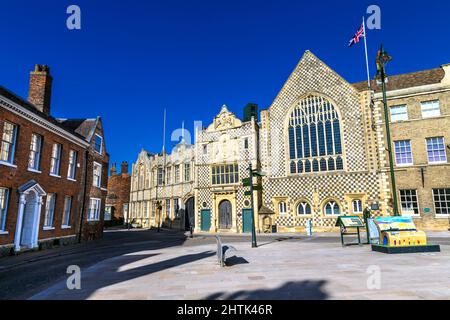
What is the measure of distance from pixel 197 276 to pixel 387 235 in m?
8.12

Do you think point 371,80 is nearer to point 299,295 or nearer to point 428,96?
point 428,96

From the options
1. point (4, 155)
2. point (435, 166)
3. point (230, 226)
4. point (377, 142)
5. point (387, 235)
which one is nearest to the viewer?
point (387, 235)

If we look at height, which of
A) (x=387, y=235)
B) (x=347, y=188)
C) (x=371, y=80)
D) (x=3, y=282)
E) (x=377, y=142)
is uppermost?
(x=371, y=80)

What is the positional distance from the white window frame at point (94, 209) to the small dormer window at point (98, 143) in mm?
4042

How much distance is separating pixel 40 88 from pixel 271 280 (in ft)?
63.7

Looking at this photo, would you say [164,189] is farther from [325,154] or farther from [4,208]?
[4,208]

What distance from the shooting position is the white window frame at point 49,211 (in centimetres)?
1688

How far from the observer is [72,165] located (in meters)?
19.6

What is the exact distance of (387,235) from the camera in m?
11.5

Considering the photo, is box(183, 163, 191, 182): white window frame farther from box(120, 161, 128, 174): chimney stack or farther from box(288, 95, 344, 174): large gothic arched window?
box(120, 161, 128, 174): chimney stack

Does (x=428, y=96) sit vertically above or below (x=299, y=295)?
above

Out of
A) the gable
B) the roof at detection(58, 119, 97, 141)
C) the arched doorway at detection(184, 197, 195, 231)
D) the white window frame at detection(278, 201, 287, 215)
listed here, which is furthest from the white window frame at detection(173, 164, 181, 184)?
the roof at detection(58, 119, 97, 141)

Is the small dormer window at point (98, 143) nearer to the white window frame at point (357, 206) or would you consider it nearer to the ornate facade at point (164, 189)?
the ornate facade at point (164, 189)

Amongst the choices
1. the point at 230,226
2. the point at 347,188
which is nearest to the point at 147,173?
the point at 230,226
